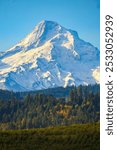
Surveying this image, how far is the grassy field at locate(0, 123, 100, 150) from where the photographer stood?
156 ft

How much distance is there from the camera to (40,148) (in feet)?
158

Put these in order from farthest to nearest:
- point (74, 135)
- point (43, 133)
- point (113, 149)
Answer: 1. point (43, 133)
2. point (74, 135)
3. point (113, 149)

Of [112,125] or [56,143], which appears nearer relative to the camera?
[112,125]

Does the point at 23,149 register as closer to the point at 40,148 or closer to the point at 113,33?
the point at 40,148

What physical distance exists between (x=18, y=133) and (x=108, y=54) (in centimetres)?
4479

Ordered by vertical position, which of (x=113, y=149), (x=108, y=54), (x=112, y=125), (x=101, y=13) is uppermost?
(x=101, y=13)

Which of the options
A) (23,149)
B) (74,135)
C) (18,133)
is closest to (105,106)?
(23,149)

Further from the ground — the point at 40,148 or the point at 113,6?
the point at 113,6

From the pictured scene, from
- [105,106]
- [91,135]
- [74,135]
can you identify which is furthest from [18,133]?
[105,106]

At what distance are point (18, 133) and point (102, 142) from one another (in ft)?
146

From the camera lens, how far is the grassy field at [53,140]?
156ft

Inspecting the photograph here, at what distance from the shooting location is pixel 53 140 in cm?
5278

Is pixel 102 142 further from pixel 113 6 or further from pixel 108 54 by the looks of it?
pixel 113 6

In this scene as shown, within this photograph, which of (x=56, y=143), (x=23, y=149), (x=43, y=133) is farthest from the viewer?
(x=43, y=133)
